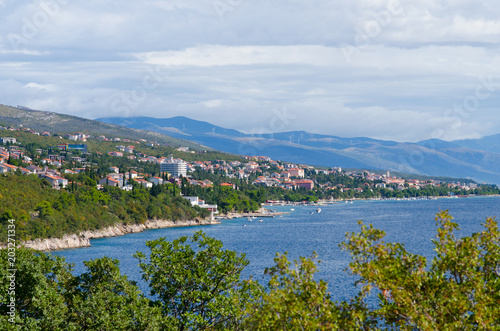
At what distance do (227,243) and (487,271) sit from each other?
50803 mm

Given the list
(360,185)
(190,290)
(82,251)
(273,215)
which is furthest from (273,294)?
(360,185)

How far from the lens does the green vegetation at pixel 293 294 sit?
8344 millimetres

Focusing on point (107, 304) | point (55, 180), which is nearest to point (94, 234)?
point (55, 180)

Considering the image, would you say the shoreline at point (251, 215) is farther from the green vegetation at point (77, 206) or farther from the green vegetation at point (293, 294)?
the green vegetation at point (293, 294)

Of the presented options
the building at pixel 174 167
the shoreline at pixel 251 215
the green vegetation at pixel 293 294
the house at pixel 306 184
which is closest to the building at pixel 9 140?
the building at pixel 174 167

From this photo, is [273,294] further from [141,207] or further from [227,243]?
[141,207]

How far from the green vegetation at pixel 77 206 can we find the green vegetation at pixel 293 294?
120 feet

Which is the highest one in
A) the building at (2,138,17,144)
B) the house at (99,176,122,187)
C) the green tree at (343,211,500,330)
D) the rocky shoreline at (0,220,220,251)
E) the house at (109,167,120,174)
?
the building at (2,138,17,144)

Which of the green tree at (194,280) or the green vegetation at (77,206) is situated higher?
the green tree at (194,280)

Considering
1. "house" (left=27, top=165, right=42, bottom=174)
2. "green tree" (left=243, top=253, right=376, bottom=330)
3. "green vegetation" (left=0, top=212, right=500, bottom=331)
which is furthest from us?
"house" (left=27, top=165, right=42, bottom=174)

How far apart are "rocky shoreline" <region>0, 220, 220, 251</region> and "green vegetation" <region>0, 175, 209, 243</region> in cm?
60

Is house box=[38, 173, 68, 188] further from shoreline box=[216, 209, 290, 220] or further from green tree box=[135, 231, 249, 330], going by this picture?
green tree box=[135, 231, 249, 330]

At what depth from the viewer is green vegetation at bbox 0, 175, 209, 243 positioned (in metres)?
54.0

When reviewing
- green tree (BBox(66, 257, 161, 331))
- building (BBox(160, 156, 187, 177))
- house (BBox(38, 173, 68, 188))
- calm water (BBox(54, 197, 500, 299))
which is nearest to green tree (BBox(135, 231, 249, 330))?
green tree (BBox(66, 257, 161, 331))
